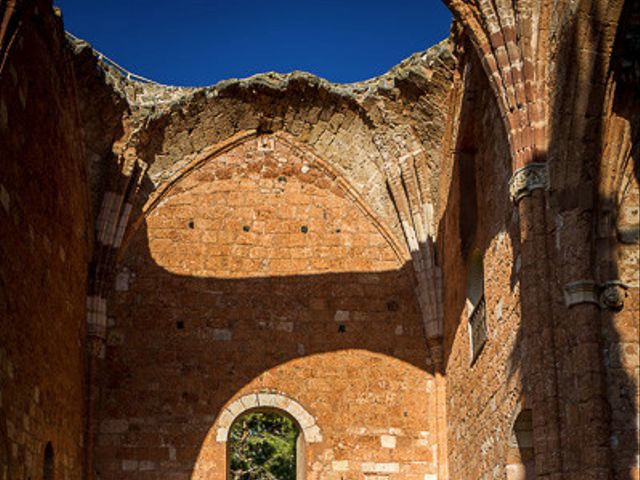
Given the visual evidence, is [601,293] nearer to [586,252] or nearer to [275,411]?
[586,252]

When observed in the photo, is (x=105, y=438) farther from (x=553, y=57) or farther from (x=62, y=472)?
(x=553, y=57)

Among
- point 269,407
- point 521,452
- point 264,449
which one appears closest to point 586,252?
point 521,452

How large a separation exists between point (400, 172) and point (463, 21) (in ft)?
13.7

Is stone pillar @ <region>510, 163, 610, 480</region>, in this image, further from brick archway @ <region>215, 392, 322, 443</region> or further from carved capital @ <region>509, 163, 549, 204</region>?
brick archway @ <region>215, 392, 322, 443</region>

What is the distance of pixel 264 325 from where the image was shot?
505 inches

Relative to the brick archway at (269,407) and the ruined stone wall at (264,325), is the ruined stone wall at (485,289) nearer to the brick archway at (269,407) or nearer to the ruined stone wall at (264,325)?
the ruined stone wall at (264,325)

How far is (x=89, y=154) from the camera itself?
12586mm

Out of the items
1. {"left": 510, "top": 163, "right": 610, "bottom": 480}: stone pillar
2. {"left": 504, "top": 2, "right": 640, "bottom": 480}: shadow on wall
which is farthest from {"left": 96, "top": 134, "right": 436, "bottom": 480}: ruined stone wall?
{"left": 504, "top": 2, "right": 640, "bottom": 480}: shadow on wall

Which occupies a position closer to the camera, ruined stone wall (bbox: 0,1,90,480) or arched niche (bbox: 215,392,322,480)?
ruined stone wall (bbox: 0,1,90,480)

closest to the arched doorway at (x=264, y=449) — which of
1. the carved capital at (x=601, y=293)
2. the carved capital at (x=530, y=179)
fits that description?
the carved capital at (x=530, y=179)

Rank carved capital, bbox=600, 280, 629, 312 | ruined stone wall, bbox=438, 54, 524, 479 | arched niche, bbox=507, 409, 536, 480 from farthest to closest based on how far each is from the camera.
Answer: ruined stone wall, bbox=438, 54, 524, 479, arched niche, bbox=507, 409, 536, 480, carved capital, bbox=600, 280, 629, 312

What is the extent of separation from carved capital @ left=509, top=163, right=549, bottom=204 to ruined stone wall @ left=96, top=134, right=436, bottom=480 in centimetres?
495

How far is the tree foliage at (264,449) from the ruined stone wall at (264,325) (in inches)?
397

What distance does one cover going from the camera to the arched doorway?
22.6 metres
